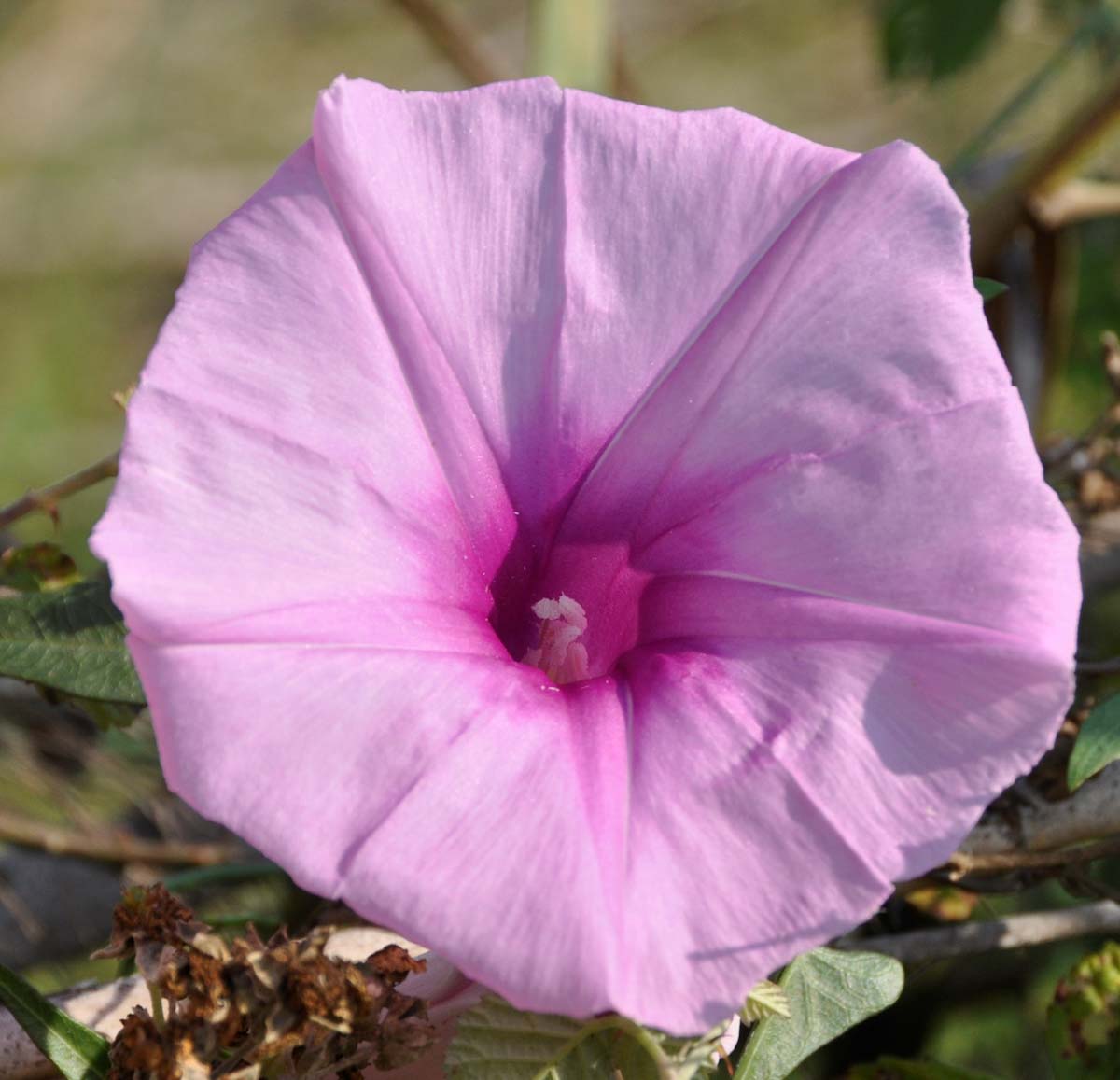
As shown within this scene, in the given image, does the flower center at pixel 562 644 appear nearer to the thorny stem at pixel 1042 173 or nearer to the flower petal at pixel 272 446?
the flower petal at pixel 272 446

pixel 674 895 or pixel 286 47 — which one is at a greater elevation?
pixel 674 895

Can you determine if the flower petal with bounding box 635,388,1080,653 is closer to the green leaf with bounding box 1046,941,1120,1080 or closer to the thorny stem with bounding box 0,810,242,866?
the green leaf with bounding box 1046,941,1120,1080

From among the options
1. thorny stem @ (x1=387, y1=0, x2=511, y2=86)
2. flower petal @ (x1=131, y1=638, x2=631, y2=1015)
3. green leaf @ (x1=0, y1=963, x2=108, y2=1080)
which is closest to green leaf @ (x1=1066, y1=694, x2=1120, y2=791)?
flower petal @ (x1=131, y1=638, x2=631, y2=1015)

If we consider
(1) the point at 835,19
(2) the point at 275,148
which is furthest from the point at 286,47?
(1) the point at 835,19

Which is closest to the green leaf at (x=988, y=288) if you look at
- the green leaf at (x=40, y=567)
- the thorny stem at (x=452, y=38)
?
the green leaf at (x=40, y=567)

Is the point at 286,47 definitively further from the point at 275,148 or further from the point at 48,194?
the point at 48,194
